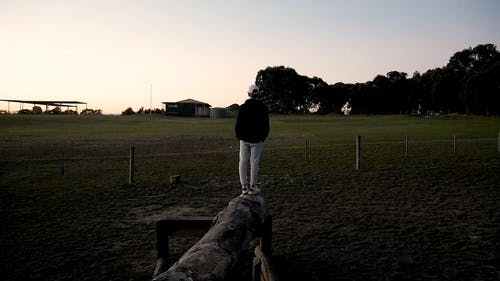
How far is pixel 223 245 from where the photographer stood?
3.74 metres

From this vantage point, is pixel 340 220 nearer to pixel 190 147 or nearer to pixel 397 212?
pixel 397 212

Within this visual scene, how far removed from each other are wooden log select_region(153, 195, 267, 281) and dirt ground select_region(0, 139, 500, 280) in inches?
33.5

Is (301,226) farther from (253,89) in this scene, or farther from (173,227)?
(173,227)

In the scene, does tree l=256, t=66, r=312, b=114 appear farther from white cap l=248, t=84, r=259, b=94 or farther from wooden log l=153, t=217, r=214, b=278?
wooden log l=153, t=217, r=214, b=278

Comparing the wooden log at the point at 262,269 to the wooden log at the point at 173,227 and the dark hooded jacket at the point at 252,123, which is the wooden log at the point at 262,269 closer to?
the wooden log at the point at 173,227

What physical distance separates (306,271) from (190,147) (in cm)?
1915

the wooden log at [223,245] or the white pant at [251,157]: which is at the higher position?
the white pant at [251,157]

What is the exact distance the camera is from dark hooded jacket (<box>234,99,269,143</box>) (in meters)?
6.42

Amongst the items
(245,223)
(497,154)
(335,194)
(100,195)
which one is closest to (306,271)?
(245,223)

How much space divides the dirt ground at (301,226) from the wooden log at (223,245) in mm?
851

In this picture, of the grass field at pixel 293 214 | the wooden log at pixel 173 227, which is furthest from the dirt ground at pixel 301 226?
the wooden log at pixel 173 227

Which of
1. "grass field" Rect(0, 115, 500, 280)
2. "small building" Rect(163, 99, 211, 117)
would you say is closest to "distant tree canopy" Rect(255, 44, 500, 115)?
"small building" Rect(163, 99, 211, 117)

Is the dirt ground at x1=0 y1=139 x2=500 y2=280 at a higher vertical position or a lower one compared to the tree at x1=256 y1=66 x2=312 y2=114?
lower

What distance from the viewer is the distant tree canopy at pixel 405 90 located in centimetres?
6372
